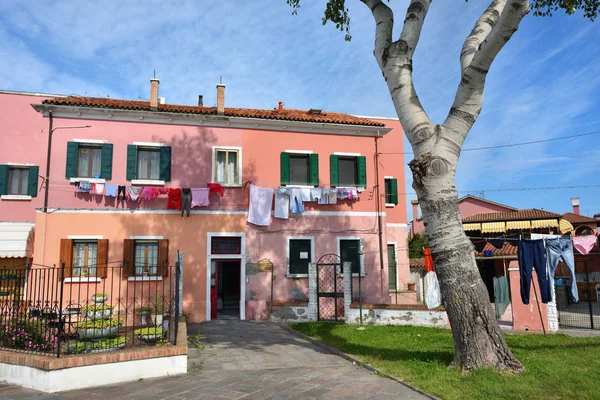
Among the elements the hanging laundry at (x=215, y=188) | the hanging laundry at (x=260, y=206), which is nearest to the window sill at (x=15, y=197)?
the hanging laundry at (x=215, y=188)

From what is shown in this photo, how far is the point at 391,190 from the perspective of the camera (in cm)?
2027

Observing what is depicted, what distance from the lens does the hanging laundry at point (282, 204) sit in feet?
50.9

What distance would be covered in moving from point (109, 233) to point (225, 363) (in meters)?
8.02

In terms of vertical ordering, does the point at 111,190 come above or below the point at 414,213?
below

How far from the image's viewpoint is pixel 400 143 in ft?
69.7

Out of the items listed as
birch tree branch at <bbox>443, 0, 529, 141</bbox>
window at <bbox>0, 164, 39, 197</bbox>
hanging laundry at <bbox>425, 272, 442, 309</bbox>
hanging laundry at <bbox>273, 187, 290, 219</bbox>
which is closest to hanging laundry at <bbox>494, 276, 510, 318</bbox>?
hanging laundry at <bbox>425, 272, 442, 309</bbox>

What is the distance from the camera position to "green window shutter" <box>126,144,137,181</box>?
577 inches

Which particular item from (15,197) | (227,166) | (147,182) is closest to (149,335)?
(147,182)

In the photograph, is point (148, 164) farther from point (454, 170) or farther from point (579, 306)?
point (579, 306)

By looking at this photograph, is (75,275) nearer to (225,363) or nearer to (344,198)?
(225,363)

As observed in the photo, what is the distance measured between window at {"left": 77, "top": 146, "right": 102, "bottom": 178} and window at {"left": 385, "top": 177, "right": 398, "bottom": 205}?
12.3 meters

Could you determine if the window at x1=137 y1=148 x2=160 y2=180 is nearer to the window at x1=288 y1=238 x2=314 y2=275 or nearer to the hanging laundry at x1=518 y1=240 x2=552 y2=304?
the window at x1=288 y1=238 x2=314 y2=275

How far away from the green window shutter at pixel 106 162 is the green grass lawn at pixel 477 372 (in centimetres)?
858

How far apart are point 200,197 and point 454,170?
9797 millimetres
